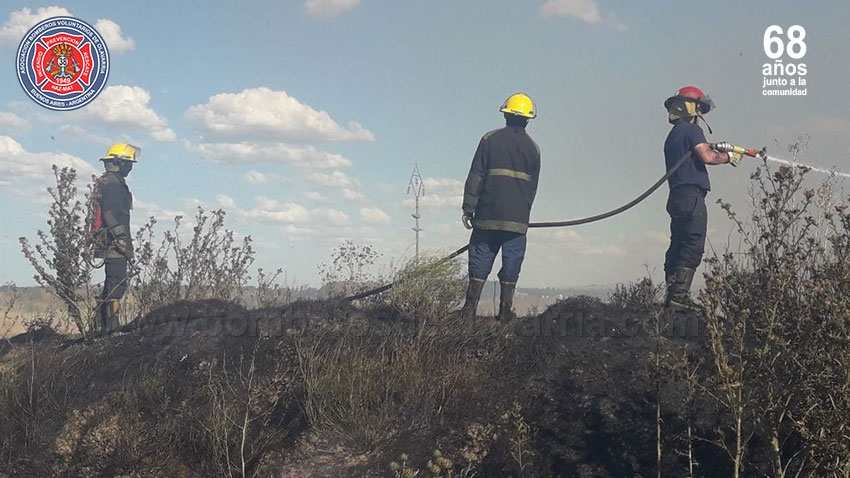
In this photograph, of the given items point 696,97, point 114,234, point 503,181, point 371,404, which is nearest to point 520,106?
point 503,181

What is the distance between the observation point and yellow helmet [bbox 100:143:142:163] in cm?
870

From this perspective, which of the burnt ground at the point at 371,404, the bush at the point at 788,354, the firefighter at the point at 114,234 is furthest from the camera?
the firefighter at the point at 114,234

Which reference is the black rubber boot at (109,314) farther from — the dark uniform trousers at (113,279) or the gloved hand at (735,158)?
the gloved hand at (735,158)

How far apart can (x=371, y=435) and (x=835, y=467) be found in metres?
2.65

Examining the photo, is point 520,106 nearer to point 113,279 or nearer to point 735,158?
point 735,158

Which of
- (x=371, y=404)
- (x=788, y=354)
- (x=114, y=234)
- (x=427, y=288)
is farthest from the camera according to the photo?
(x=114, y=234)

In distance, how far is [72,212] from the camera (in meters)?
8.29

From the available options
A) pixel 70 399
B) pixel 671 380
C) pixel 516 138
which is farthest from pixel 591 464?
pixel 70 399

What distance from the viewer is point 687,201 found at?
6.55 meters

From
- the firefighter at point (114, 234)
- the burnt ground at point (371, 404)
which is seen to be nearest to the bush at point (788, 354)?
the burnt ground at point (371, 404)

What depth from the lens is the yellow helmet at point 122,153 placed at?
8.70 metres

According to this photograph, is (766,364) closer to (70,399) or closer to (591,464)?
(591,464)

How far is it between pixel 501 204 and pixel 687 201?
168cm

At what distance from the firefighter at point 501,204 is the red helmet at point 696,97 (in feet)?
4.69
